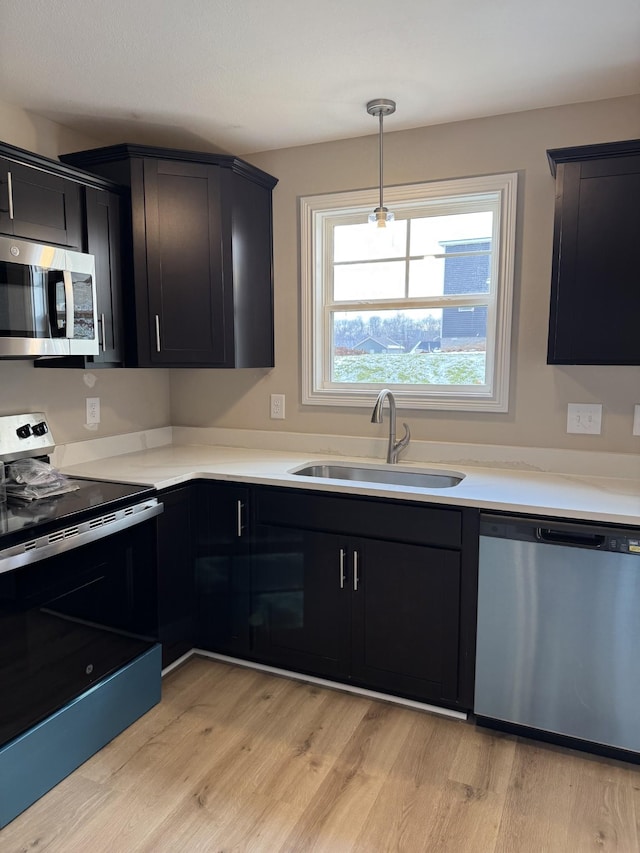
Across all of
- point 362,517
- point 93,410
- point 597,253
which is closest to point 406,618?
point 362,517

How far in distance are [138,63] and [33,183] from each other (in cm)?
56

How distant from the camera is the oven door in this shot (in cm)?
177

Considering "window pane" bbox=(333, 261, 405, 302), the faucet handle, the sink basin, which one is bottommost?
the sink basin

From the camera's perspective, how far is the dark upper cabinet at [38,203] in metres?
2.04

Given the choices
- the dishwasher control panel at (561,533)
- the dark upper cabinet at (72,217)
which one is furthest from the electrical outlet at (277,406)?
the dishwasher control panel at (561,533)

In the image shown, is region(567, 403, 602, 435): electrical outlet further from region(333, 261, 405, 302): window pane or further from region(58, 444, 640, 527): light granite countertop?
region(333, 261, 405, 302): window pane

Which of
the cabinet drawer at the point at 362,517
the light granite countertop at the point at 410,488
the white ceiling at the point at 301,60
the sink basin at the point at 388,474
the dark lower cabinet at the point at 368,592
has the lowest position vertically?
the dark lower cabinet at the point at 368,592

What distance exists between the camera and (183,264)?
2.64 metres

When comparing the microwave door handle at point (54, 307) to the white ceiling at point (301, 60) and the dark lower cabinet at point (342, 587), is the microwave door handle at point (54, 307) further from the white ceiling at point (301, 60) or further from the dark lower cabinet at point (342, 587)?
the dark lower cabinet at point (342, 587)

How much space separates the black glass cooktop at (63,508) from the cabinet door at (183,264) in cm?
63

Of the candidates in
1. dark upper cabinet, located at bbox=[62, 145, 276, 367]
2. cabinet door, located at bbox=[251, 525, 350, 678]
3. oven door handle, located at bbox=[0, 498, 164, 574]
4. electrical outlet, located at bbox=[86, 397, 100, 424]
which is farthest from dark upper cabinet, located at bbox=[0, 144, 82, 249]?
cabinet door, located at bbox=[251, 525, 350, 678]

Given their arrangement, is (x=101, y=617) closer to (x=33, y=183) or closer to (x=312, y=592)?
(x=312, y=592)

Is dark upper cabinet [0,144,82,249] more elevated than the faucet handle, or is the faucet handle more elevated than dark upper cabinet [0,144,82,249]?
dark upper cabinet [0,144,82,249]

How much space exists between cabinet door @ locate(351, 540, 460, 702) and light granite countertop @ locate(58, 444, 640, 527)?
23 cm
